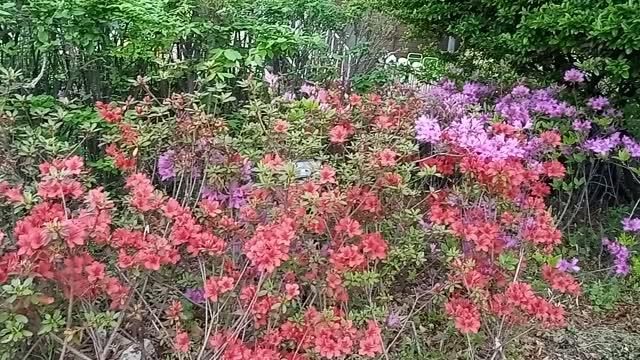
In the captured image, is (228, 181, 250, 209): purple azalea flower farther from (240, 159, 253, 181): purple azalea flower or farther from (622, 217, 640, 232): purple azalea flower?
(622, 217, 640, 232): purple azalea flower

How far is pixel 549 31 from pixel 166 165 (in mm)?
1940

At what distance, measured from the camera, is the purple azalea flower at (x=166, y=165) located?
7.32 feet

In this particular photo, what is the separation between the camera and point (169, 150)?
2.27 metres

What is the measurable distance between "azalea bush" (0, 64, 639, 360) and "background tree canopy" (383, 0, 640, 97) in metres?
0.55

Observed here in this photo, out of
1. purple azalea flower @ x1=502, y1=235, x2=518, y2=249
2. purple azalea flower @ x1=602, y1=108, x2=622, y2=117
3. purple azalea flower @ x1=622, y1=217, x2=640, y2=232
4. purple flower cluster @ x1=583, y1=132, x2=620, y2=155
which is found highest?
purple azalea flower @ x1=602, y1=108, x2=622, y2=117

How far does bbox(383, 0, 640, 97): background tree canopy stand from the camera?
285 centimetres

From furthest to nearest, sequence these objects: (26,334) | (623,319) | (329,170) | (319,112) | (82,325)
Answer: (623,319), (319,112), (329,170), (82,325), (26,334)

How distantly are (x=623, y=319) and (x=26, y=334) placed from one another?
2.43 meters

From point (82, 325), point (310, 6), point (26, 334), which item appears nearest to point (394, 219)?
point (82, 325)

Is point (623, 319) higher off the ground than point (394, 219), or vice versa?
point (394, 219)

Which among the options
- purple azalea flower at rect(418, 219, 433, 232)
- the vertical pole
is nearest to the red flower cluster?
purple azalea flower at rect(418, 219, 433, 232)

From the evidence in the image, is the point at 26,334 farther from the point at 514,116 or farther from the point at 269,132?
the point at 514,116

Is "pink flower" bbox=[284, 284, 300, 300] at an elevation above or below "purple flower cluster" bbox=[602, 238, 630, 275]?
above

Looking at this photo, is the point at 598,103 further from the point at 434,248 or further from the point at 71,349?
the point at 71,349
